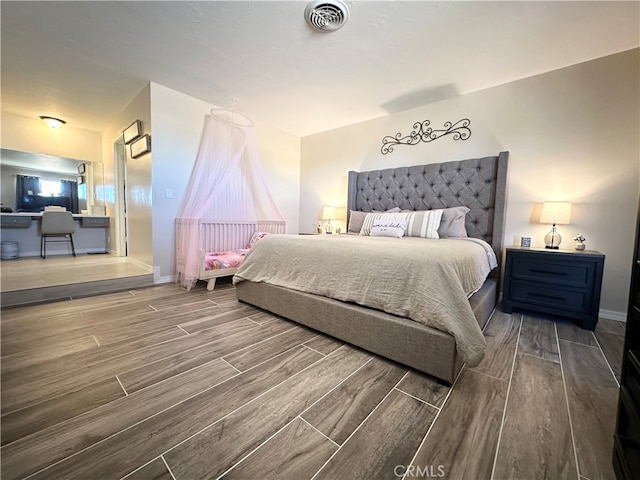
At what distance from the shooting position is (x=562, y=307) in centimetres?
208

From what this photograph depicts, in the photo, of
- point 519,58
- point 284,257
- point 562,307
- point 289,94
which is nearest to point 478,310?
point 562,307

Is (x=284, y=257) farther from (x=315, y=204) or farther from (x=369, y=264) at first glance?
(x=315, y=204)

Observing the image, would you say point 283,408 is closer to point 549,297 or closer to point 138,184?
point 549,297

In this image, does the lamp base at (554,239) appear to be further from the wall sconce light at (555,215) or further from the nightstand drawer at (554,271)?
the nightstand drawer at (554,271)

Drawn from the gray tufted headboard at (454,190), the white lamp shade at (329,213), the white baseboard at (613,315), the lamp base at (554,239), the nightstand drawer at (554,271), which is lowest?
the white baseboard at (613,315)

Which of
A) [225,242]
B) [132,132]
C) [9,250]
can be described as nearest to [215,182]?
[225,242]

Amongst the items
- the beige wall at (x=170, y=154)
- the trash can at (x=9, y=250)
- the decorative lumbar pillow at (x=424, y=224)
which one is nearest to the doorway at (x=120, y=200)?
the trash can at (x=9, y=250)

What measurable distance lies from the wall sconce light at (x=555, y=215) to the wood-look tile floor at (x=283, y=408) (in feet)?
2.91

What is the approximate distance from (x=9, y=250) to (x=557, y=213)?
7.24 metres

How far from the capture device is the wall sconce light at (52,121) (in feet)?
12.7

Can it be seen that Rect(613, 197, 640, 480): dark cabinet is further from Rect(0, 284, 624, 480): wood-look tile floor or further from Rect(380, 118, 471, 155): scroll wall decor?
Rect(380, 118, 471, 155): scroll wall decor

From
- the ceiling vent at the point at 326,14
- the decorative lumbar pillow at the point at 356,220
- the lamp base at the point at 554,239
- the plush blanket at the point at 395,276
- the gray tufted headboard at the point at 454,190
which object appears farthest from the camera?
the decorative lumbar pillow at the point at 356,220

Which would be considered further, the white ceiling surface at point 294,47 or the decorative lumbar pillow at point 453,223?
the decorative lumbar pillow at point 453,223

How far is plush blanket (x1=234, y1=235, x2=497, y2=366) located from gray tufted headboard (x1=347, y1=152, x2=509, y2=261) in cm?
70
